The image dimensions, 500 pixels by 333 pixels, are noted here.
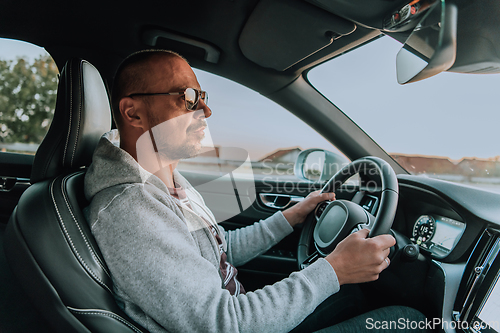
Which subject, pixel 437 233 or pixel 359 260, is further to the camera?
pixel 437 233

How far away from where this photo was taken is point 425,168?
1.84 meters

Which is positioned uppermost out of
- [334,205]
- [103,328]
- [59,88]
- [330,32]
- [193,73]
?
[330,32]

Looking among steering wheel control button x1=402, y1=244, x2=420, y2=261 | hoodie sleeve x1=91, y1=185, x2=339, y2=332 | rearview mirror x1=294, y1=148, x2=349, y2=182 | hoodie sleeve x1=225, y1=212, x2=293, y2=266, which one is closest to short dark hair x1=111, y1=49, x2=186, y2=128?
hoodie sleeve x1=91, y1=185, x2=339, y2=332

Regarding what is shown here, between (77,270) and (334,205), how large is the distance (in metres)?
1.09

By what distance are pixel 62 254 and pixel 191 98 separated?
0.76m

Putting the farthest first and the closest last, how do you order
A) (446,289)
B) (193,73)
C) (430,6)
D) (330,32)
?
1. (330,32)
2. (193,73)
3. (446,289)
4. (430,6)

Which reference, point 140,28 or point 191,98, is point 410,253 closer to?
point 191,98

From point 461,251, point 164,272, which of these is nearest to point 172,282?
point 164,272

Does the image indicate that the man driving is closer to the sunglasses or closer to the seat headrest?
the sunglasses

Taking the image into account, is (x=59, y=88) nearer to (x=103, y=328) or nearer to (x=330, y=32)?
(x=103, y=328)

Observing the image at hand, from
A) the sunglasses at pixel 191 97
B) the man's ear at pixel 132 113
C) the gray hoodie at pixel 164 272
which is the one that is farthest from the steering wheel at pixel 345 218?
the man's ear at pixel 132 113

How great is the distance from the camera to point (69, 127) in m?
1.14

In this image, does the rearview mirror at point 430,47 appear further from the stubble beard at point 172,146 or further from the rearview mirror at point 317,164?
the rearview mirror at point 317,164

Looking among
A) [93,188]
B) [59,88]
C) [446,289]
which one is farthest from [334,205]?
[59,88]
